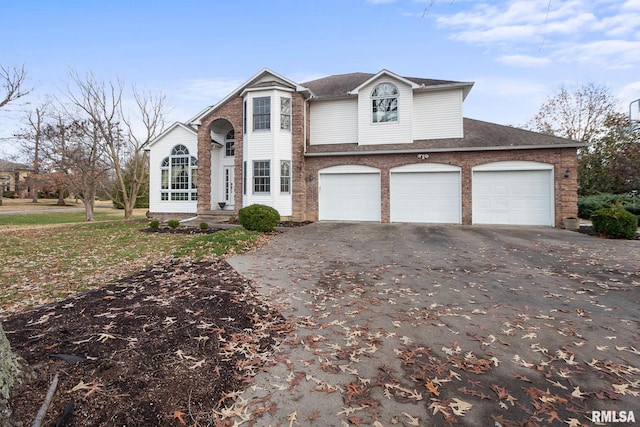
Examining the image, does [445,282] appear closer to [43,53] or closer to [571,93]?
[43,53]

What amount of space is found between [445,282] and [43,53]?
2005cm

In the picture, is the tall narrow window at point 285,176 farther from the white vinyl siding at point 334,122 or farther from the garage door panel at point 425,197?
the garage door panel at point 425,197

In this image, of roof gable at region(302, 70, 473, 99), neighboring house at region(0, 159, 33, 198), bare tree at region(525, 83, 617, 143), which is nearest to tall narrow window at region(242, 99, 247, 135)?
roof gable at region(302, 70, 473, 99)

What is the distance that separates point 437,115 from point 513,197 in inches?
206

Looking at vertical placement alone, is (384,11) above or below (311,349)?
above

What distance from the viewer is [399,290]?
519 cm

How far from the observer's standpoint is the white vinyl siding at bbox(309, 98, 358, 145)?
16.3 metres

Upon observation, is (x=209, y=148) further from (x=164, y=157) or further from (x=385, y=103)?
(x=385, y=103)

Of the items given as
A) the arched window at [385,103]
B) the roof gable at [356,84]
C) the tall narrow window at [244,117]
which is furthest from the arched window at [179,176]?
the arched window at [385,103]

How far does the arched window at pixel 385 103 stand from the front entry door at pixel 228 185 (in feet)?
28.3

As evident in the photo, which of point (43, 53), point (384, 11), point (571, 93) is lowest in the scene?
point (384, 11)

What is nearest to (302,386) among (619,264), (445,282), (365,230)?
(445,282)

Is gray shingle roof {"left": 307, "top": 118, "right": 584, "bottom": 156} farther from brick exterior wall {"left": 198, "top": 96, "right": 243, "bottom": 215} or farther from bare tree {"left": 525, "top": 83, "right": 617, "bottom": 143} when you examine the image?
bare tree {"left": 525, "top": 83, "right": 617, "bottom": 143}

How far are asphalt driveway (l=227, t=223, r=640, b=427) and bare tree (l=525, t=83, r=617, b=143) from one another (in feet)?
84.7
